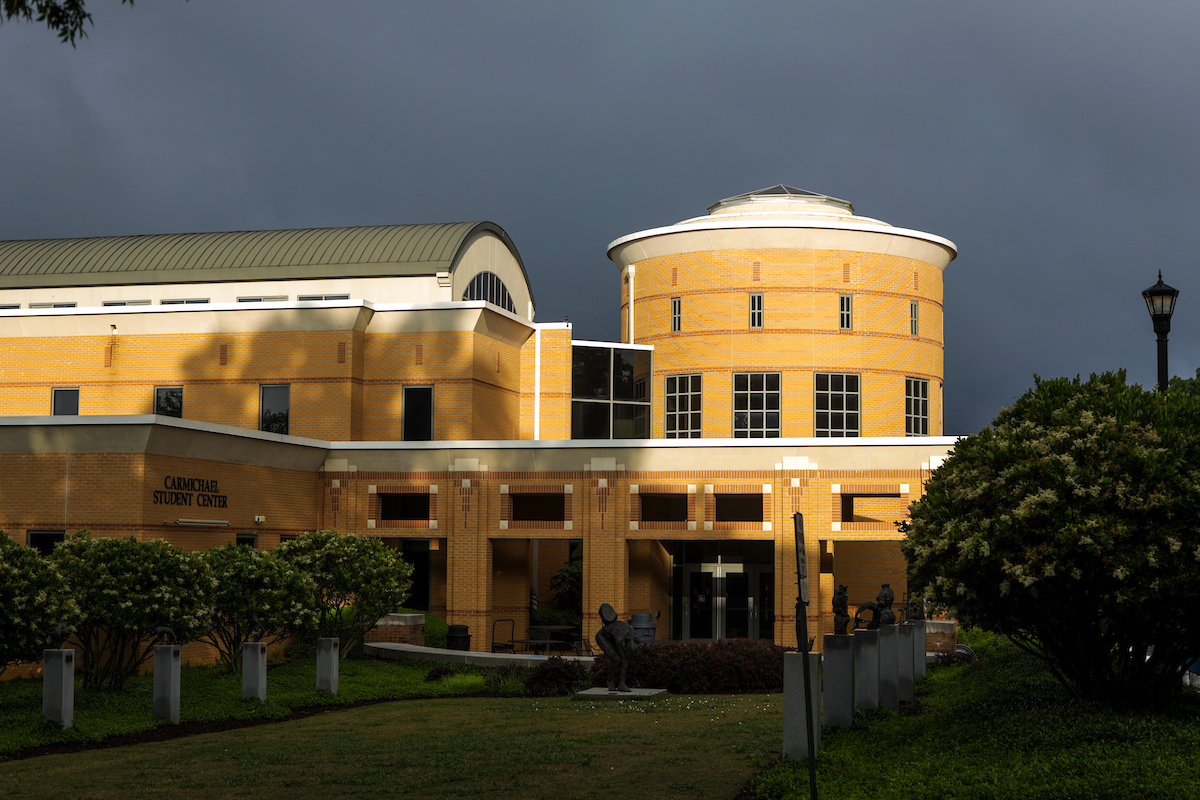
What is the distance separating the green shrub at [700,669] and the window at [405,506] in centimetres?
1444

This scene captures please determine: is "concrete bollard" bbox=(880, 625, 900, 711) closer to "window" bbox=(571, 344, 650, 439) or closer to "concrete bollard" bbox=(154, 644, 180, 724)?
"concrete bollard" bbox=(154, 644, 180, 724)

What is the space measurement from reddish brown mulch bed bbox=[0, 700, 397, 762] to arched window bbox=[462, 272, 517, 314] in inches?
959

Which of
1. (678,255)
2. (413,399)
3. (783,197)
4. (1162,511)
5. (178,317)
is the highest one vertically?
(783,197)

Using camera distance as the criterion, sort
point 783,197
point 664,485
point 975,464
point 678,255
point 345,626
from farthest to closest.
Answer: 1. point 783,197
2. point 678,255
3. point 664,485
4. point 345,626
5. point 975,464

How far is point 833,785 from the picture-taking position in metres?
12.2

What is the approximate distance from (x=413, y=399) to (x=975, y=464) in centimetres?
2547

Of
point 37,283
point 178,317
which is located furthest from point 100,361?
point 37,283

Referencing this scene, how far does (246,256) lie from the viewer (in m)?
44.3

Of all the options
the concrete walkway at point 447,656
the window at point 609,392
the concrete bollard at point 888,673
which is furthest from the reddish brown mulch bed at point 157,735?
the window at point 609,392

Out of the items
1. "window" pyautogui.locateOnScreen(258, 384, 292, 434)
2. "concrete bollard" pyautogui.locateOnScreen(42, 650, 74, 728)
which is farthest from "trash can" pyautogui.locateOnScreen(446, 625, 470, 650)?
"concrete bollard" pyautogui.locateOnScreen(42, 650, 74, 728)

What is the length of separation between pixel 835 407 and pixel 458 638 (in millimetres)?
16575

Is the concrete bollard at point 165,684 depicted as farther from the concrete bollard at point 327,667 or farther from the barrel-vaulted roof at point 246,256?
the barrel-vaulted roof at point 246,256

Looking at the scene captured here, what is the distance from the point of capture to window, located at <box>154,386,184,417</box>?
38.1m

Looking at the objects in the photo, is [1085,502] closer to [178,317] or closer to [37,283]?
[178,317]
